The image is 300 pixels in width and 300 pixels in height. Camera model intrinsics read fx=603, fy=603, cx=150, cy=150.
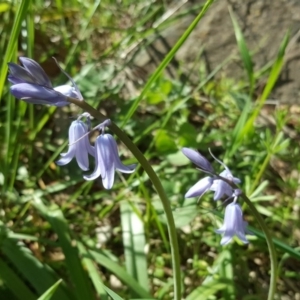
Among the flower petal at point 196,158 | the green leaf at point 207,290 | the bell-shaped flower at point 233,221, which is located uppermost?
the flower petal at point 196,158

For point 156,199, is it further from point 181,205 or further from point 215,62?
point 215,62

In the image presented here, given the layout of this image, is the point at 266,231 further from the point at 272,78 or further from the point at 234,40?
the point at 234,40

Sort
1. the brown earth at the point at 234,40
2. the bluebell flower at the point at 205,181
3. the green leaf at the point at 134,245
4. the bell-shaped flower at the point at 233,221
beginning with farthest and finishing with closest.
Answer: the brown earth at the point at 234,40
the green leaf at the point at 134,245
the bell-shaped flower at the point at 233,221
the bluebell flower at the point at 205,181

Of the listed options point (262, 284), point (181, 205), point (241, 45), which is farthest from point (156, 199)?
point (241, 45)

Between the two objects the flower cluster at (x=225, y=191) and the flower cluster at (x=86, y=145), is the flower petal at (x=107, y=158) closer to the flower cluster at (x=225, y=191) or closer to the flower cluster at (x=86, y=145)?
the flower cluster at (x=86, y=145)

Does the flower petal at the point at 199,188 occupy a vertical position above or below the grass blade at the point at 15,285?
above

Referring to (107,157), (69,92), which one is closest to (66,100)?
(69,92)

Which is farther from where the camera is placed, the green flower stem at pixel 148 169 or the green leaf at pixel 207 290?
the green leaf at pixel 207 290

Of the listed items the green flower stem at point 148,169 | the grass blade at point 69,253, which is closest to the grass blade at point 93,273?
the grass blade at point 69,253
